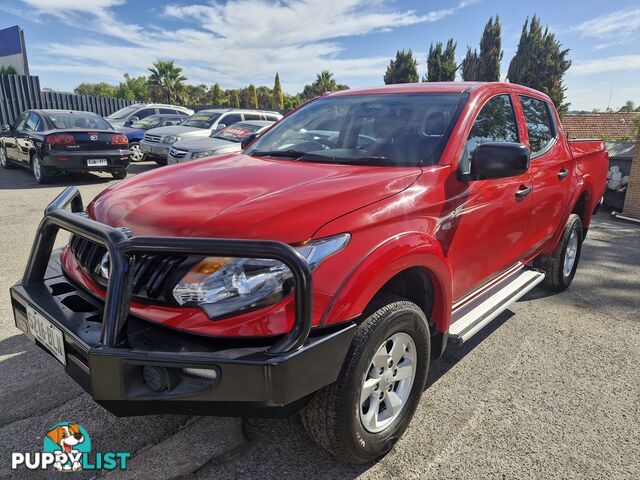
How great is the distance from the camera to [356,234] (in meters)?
1.91

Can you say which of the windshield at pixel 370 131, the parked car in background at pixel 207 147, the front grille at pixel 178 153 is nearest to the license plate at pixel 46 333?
the windshield at pixel 370 131

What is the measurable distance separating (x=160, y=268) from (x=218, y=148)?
24.5 feet

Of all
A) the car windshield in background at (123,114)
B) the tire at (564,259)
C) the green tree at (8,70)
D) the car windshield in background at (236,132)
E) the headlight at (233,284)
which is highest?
→ the green tree at (8,70)

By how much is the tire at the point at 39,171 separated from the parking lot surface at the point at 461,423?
6893mm

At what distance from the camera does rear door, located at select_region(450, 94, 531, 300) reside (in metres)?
2.61

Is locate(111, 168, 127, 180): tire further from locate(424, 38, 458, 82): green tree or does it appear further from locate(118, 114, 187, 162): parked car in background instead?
locate(424, 38, 458, 82): green tree

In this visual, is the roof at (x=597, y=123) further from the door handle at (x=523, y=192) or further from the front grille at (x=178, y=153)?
the door handle at (x=523, y=192)

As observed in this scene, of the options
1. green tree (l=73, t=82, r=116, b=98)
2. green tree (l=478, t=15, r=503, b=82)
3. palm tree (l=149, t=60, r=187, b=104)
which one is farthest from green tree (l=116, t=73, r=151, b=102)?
green tree (l=478, t=15, r=503, b=82)

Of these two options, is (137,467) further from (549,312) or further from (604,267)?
(604,267)

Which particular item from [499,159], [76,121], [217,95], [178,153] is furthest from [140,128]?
[217,95]

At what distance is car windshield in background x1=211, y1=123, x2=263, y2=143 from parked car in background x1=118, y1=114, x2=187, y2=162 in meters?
3.66

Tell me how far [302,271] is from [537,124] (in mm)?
3054

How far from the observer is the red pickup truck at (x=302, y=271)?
165cm

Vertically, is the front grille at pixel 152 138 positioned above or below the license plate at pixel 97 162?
above
